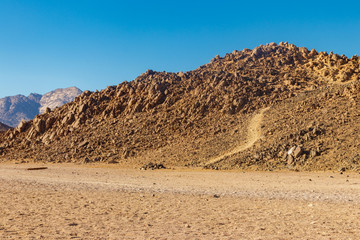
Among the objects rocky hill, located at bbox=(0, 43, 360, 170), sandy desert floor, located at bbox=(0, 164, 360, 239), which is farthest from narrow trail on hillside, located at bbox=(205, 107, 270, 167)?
sandy desert floor, located at bbox=(0, 164, 360, 239)

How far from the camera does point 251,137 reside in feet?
118

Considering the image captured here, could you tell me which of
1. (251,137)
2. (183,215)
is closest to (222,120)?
(251,137)

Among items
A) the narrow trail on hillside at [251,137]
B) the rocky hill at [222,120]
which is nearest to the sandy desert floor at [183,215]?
the rocky hill at [222,120]

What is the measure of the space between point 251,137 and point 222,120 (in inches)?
319

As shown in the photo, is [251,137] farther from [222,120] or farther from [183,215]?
[183,215]

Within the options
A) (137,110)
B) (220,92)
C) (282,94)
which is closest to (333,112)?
(282,94)

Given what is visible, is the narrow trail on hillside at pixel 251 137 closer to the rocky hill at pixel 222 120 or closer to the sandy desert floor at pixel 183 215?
the rocky hill at pixel 222 120

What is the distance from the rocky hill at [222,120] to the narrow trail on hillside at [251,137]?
0.13 metres

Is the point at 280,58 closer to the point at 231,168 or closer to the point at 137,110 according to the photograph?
the point at 137,110

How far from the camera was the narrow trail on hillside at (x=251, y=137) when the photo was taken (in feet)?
108

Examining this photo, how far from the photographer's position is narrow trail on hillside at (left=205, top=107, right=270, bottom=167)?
108 feet

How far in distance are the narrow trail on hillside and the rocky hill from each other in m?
0.13

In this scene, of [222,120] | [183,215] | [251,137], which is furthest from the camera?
[222,120]

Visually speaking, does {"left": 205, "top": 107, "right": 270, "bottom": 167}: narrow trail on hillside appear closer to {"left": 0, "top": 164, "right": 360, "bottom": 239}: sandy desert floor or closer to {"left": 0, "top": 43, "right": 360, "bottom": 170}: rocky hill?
{"left": 0, "top": 43, "right": 360, "bottom": 170}: rocky hill
